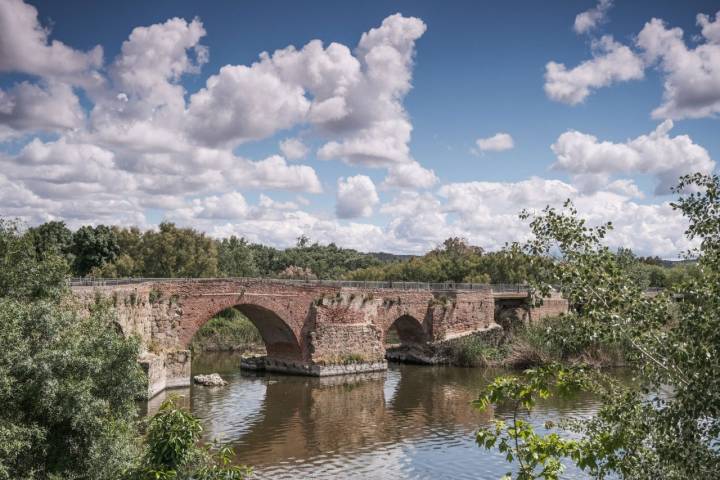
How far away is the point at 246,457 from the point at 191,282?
41.4 feet

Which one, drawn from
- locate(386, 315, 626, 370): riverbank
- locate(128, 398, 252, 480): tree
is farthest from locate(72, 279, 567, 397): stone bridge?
locate(128, 398, 252, 480): tree

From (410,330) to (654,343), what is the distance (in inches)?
1392

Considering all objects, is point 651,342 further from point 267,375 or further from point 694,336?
point 267,375

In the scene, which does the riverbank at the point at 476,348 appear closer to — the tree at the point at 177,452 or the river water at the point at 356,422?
the river water at the point at 356,422

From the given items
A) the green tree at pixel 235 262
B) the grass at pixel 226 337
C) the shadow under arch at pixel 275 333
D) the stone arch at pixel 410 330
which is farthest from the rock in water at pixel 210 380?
the green tree at pixel 235 262

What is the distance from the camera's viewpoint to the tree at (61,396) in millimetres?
12055

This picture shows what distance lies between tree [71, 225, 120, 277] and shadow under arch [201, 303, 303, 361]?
2388cm

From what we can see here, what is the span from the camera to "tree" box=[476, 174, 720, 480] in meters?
7.30

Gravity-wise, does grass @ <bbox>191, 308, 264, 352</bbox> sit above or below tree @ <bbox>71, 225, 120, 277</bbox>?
below

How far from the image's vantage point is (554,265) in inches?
339

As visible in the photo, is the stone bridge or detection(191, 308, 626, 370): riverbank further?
detection(191, 308, 626, 370): riverbank

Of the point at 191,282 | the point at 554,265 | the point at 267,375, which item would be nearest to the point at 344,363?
the point at 267,375

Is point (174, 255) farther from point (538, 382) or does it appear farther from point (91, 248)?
point (538, 382)

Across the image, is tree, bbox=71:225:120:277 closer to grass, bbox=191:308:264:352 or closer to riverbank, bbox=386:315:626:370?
grass, bbox=191:308:264:352
